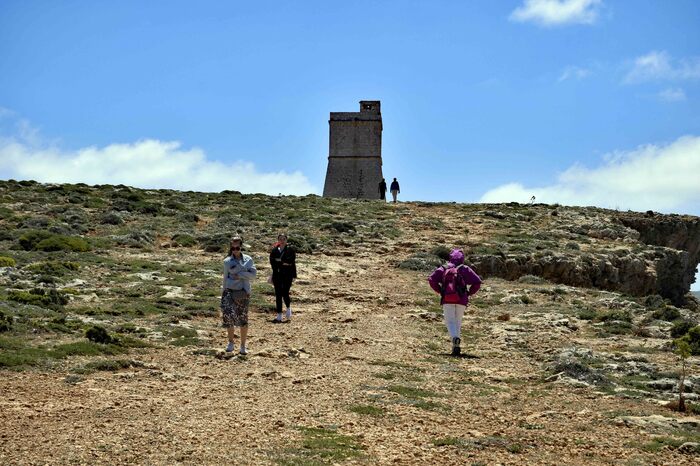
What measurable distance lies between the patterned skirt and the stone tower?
44.8m

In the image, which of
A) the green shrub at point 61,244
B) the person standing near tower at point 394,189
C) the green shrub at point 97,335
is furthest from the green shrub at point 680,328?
the person standing near tower at point 394,189

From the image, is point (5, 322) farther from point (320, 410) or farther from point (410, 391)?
point (410, 391)

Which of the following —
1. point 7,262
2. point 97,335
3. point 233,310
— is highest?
point 7,262

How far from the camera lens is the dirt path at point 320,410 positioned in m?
8.03

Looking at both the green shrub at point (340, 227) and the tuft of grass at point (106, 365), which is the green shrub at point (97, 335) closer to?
the tuft of grass at point (106, 365)

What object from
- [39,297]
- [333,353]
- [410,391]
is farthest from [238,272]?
[39,297]

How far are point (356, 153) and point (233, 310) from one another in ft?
150

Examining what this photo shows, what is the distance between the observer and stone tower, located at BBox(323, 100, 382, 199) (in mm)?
58438

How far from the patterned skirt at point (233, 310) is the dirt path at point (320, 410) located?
72cm

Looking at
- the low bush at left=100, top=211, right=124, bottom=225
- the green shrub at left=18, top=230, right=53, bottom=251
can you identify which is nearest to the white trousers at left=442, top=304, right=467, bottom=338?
the green shrub at left=18, top=230, right=53, bottom=251

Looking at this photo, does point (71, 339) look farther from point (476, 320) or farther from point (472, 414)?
point (476, 320)

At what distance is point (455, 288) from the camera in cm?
1497

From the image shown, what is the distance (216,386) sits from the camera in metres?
11.3

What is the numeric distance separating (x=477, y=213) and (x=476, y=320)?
22.4m
